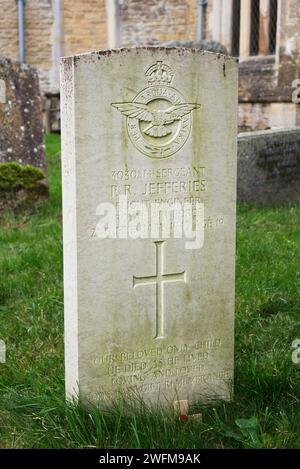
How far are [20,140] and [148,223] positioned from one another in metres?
4.46

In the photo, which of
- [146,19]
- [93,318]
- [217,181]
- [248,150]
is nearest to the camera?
[93,318]

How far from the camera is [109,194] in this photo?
313 centimetres

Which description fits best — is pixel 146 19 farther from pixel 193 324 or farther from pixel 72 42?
pixel 193 324

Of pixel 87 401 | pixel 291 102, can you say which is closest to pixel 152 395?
pixel 87 401

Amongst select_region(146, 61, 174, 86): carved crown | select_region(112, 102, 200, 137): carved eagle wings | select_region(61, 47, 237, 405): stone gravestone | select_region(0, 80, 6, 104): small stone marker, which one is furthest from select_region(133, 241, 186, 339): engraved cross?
select_region(0, 80, 6, 104): small stone marker

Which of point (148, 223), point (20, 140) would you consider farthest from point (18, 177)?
point (148, 223)

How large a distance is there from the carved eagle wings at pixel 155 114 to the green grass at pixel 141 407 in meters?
1.29

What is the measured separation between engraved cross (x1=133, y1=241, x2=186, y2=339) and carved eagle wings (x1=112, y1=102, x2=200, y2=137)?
53cm

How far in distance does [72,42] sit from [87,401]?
1509 cm

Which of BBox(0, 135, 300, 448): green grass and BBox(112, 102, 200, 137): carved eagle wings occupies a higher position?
BBox(112, 102, 200, 137): carved eagle wings

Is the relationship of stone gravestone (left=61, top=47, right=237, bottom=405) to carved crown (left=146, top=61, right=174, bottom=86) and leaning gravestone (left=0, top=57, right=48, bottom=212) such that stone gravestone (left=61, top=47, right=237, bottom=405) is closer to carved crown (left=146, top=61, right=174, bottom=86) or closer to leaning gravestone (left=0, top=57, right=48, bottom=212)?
carved crown (left=146, top=61, right=174, bottom=86)

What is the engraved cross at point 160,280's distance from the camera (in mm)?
3295

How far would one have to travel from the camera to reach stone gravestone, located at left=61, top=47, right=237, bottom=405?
3084 mm

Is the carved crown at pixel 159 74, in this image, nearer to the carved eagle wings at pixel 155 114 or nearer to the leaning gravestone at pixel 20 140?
the carved eagle wings at pixel 155 114
